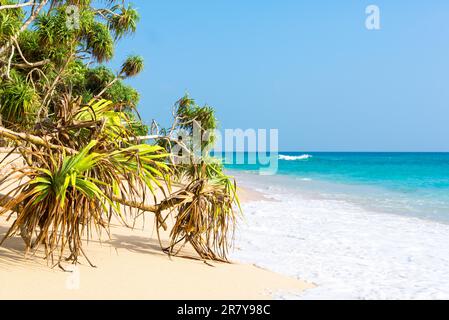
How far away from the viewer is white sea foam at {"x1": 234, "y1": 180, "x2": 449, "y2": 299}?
4883mm

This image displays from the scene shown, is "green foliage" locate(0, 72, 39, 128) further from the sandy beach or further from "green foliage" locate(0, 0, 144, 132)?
the sandy beach

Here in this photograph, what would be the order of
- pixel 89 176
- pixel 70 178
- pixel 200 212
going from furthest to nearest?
1. pixel 200 212
2. pixel 89 176
3. pixel 70 178

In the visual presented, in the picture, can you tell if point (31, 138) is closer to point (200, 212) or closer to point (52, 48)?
point (200, 212)

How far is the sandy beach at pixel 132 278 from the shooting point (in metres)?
3.90

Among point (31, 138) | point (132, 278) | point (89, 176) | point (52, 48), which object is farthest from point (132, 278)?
point (52, 48)

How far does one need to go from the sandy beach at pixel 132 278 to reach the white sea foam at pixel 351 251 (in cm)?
43

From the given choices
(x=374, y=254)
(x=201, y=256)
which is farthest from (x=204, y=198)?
(x=374, y=254)

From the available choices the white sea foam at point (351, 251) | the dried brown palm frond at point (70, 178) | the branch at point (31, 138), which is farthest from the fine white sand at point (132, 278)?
the branch at point (31, 138)

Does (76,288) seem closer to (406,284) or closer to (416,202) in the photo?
(406,284)

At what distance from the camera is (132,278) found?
438 cm

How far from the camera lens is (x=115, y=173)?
425 cm

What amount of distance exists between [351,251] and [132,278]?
350cm

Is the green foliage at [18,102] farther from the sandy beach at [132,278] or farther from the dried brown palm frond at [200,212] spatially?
the dried brown palm frond at [200,212]
